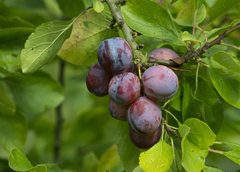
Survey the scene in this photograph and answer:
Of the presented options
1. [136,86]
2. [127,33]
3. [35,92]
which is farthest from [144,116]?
[35,92]

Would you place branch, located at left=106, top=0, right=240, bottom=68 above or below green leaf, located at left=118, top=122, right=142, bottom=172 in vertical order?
above

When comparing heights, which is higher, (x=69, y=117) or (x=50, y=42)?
(x=50, y=42)

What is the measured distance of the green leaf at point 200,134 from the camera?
92cm

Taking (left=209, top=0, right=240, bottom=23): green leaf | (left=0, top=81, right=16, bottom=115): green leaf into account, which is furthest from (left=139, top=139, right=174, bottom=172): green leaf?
(left=0, top=81, right=16, bottom=115): green leaf

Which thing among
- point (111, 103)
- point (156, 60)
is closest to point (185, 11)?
point (156, 60)

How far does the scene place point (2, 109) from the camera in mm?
1333

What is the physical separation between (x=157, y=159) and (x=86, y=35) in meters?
0.52

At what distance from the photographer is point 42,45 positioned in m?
1.05

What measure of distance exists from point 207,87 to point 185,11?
0.32m

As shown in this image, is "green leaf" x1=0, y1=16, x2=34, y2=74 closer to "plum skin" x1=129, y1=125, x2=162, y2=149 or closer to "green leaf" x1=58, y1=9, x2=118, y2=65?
"green leaf" x1=58, y1=9, x2=118, y2=65

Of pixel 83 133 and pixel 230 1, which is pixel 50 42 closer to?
pixel 230 1

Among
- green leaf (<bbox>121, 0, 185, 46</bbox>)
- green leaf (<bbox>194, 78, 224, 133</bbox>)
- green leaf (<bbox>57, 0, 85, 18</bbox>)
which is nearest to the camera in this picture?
green leaf (<bbox>121, 0, 185, 46</bbox>)

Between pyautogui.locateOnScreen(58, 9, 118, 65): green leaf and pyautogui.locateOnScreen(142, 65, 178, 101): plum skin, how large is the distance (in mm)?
348

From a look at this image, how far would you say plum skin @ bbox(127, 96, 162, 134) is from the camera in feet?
2.97
